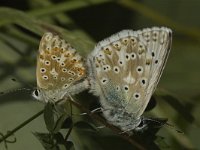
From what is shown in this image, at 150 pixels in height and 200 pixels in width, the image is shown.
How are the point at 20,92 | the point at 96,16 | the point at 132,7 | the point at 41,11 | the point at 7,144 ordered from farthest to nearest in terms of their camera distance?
the point at 96,16 → the point at 132,7 → the point at 41,11 → the point at 20,92 → the point at 7,144

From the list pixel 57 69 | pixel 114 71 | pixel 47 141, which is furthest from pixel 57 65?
pixel 47 141

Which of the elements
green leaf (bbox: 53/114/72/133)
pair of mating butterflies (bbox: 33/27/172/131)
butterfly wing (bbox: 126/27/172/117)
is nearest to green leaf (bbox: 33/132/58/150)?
green leaf (bbox: 53/114/72/133)

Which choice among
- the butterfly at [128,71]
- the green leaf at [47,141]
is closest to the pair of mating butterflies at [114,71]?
the butterfly at [128,71]

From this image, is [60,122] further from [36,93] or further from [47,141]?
[36,93]

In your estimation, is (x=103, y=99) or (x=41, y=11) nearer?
(x=103, y=99)

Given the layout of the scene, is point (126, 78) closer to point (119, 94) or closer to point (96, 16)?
point (119, 94)

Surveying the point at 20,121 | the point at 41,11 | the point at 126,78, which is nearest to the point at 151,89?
the point at 126,78

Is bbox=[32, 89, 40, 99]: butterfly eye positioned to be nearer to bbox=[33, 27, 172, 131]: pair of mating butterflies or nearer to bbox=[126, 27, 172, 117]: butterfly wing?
bbox=[33, 27, 172, 131]: pair of mating butterflies
